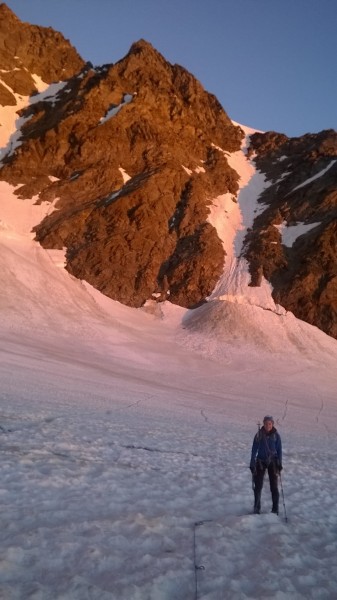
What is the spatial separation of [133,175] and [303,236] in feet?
86.6

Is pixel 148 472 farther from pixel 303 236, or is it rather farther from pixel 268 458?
pixel 303 236

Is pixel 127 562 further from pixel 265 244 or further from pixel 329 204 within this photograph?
pixel 329 204

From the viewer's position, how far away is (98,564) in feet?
17.3

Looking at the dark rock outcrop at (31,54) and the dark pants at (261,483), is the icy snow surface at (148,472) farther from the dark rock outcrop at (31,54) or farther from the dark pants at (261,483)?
the dark rock outcrop at (31,54)

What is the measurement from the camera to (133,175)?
219 ft

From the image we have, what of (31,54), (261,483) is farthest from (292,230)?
(31,54)

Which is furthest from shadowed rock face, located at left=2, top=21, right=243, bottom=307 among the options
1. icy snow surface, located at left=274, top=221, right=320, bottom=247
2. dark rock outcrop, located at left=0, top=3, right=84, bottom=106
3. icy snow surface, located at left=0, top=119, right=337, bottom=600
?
icy snow surface, located at left=0, top=119, right=337, bottom=600

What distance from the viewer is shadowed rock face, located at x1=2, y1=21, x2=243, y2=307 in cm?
5441

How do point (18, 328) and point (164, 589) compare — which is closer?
point (164, 589)

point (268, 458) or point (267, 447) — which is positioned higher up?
point (267, 447)

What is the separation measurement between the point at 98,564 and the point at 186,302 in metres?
47.3

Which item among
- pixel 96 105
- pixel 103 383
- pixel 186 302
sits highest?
pixel 96 105

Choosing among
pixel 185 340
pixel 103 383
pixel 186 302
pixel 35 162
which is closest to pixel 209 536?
pixel 103 383

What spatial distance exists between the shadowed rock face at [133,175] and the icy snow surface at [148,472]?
59.0 ft
